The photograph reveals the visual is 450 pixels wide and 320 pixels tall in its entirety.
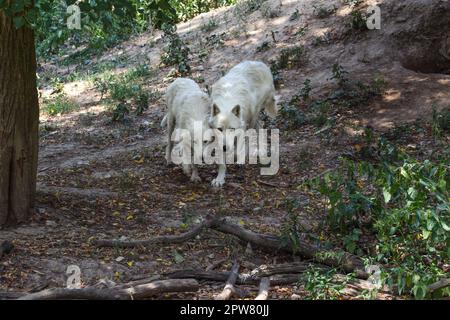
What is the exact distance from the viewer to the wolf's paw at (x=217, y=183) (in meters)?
8.75

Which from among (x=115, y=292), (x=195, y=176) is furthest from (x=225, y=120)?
(x=115, y=292)

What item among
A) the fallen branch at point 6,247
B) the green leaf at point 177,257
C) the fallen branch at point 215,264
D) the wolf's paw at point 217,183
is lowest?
the fallen branch at point 215,264

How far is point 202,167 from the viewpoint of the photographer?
9484 millimetres

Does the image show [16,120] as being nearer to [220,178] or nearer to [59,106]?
[220,178]

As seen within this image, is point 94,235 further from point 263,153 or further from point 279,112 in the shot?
point 279,112

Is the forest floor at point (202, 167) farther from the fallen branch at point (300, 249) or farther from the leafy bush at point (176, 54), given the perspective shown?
the leafy bush at point (176, 54)

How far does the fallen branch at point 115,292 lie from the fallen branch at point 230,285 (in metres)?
0.31

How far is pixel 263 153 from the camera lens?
1012 cm

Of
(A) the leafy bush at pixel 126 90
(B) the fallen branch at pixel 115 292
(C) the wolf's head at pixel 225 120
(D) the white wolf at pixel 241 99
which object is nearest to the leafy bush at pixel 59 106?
(A) the leafy bush at pixel 126 90

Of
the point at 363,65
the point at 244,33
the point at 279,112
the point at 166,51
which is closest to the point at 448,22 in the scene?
the point at 363,65

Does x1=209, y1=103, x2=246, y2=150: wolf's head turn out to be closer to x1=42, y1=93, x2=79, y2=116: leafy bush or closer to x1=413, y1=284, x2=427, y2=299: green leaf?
x1=413, y1=284, x2=427, y2=299: green leaf

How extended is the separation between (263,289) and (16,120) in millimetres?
3216

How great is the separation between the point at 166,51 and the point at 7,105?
9.46 m

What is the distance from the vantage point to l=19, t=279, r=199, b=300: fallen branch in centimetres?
475
